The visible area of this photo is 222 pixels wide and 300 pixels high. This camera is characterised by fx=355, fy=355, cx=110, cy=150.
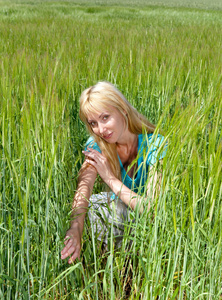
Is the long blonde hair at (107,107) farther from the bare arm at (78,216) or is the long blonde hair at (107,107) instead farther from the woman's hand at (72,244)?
the woman's hand at (72,244)

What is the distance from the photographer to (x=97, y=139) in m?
1.25

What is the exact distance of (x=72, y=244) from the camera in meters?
0.90

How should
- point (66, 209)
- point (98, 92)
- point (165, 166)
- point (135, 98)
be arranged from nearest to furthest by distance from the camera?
point (165, 166) → point (66, 209) → point (98, 92) → point (135, 98)

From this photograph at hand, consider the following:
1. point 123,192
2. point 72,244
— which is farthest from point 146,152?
point 72,244

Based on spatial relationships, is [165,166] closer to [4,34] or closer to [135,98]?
[135,98]

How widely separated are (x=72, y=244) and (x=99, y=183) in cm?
50

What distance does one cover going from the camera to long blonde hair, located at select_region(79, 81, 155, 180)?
1.18 m

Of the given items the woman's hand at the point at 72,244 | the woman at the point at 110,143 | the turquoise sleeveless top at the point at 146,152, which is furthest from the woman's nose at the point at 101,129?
the woman's hand at the point at 72,244

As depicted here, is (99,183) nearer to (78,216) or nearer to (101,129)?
(101,129)

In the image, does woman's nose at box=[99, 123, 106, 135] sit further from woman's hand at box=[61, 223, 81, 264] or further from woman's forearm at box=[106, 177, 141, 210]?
woman's hand at box=[61, 223, 81, 264]

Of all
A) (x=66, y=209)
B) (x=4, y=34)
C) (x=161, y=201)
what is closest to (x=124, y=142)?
(x=66, y=209)

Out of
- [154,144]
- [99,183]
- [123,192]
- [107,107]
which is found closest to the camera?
[154,144]

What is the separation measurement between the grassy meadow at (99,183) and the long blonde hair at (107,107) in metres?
0.08

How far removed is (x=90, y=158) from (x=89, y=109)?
0.54 feet
